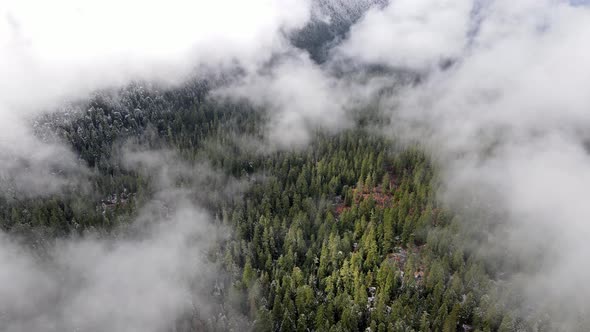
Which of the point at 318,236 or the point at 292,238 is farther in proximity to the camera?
the point at 318,236

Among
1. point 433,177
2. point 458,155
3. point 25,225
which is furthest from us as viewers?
point 458,155

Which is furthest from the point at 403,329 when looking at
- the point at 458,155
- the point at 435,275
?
the point at 458,155

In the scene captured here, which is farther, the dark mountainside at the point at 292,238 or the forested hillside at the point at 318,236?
the dark mountainside at the point at 292,238

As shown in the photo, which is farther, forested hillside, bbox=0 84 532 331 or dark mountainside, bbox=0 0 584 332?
dark mountainside, bbox=0 0 584 332

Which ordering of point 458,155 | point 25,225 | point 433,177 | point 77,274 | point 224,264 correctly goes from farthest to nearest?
1. point 458,155
2. point 433,177
3. point 25,225
4. point 77,274
5. point 224,264

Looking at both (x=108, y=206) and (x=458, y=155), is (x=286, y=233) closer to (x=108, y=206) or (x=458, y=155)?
(x=108, y=206)

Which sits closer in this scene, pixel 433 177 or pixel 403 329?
pixel 403 329

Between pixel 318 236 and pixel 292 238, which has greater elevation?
pixel 318 236

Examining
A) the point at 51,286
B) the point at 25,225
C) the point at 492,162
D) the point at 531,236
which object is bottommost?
the point at 51,286
